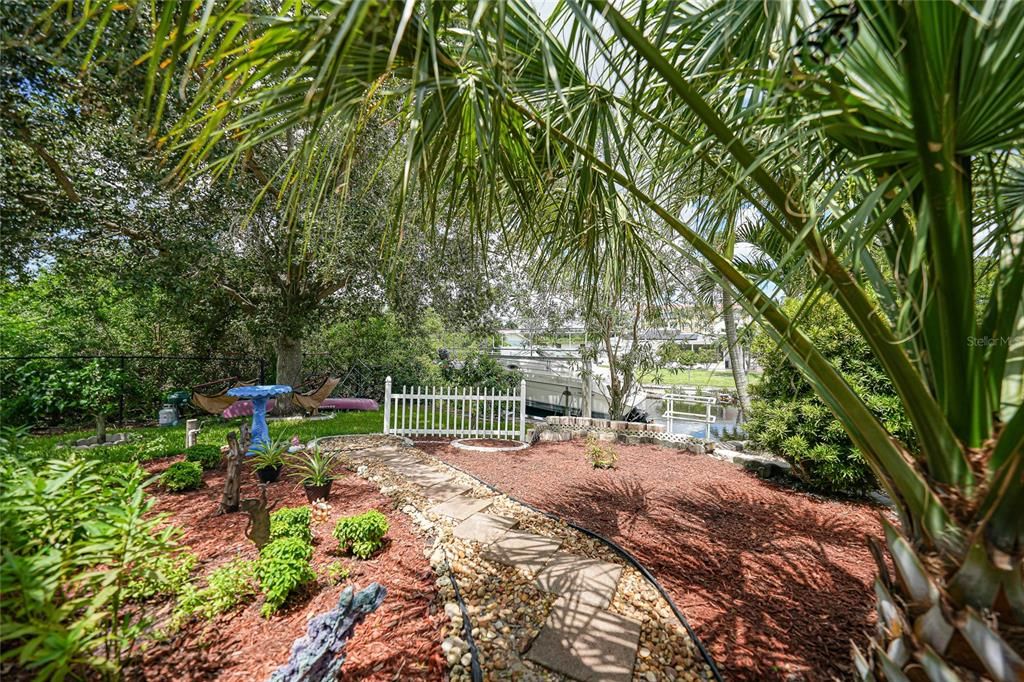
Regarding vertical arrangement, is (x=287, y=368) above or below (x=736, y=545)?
above

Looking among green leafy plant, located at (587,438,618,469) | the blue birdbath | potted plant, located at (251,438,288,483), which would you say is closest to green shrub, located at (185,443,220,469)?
the blue birdbath

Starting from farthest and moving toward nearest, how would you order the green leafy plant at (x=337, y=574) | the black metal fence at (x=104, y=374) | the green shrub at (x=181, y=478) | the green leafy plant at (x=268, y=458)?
the black metal fence at (x=104, y=374) < the green leafy plant at (x=268, y=458) < the green shrub at (x=181, y=478) < the green leafy plant at (x=337, y=574)

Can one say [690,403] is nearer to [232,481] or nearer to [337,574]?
[337,574]

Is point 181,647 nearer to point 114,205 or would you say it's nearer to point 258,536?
point 258,536

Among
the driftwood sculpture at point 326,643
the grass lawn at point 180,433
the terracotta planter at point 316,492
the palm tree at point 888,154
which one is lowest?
the grass lawn at point 180,433

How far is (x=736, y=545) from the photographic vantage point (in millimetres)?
3020

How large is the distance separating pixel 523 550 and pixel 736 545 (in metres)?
1.69

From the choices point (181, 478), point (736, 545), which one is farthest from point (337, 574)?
point (736, 545)

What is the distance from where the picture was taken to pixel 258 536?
7.86 ft

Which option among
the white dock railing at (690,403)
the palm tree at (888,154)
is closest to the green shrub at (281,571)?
the palm tree at (888,154)

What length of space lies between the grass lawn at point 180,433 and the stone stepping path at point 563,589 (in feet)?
9.03

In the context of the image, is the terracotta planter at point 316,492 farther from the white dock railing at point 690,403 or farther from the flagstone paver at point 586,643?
the white dock railing at point 690,403

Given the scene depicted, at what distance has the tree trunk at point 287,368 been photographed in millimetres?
8820

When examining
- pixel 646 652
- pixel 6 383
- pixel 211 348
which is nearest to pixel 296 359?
pixel 211 348
